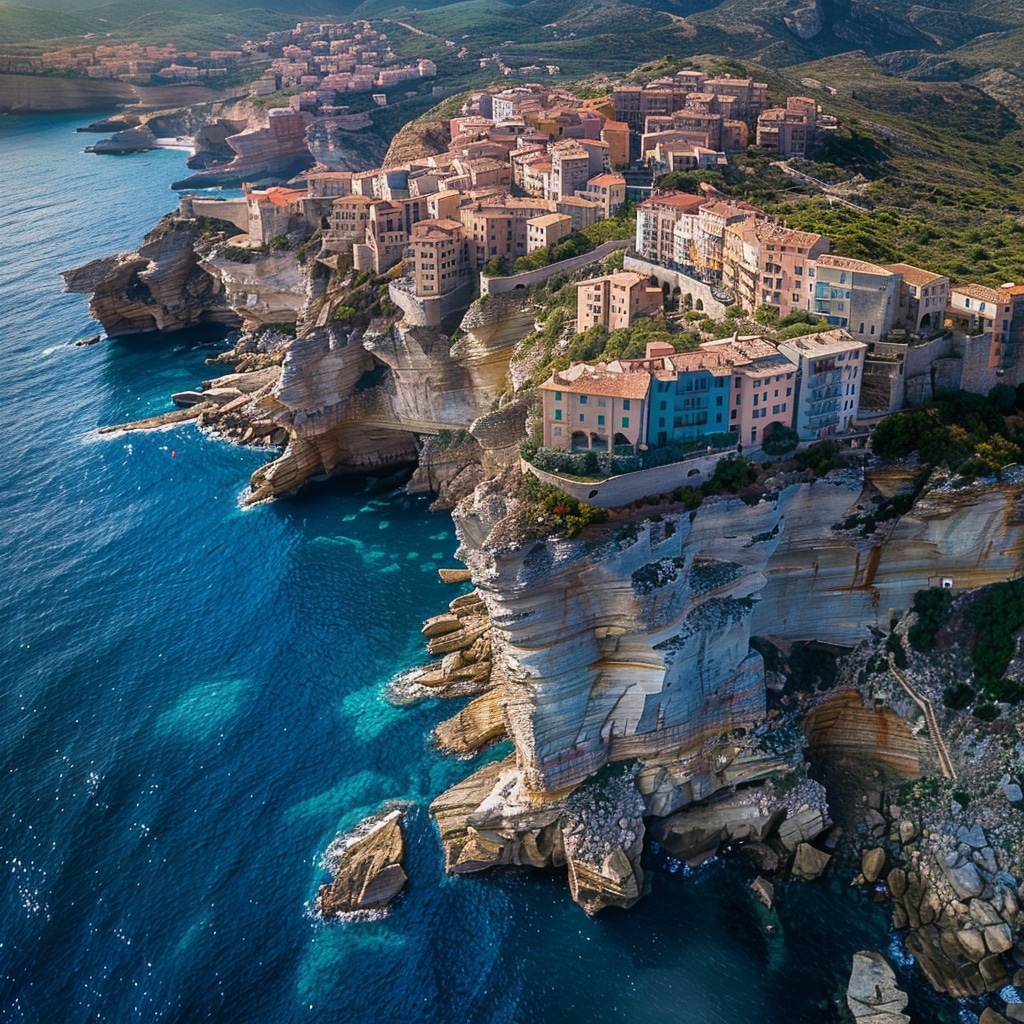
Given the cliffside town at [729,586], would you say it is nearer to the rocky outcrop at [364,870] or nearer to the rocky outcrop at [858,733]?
the rocky outcrop at [858,733]

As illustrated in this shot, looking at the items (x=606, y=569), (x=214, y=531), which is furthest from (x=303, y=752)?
(x=214, y=531)

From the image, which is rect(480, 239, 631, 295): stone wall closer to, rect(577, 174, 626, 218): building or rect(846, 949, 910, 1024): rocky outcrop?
rect(577, 174, 626, 218): building

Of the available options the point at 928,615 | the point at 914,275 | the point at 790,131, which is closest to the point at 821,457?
the point at 928,615

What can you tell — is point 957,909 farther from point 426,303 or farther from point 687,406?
point 426,303

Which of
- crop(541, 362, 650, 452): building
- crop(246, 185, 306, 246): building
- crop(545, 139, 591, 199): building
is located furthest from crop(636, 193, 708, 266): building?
crop(246, 185, 306, 246): building

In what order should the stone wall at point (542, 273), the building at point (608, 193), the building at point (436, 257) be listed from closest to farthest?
the stone wall at point (542, 273) < the building at point (436, 257) < the building at point (608, 193)

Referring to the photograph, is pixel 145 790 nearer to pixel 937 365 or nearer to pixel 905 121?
pixel 937 365

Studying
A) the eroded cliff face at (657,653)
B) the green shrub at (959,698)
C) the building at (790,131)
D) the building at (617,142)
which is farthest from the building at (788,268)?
the building at (790,131)
